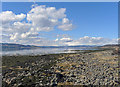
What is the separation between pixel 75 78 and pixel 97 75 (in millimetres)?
4706

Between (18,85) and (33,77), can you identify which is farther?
(33,77)

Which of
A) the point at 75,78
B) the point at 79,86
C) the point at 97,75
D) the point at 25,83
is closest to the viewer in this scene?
the point at 79,86

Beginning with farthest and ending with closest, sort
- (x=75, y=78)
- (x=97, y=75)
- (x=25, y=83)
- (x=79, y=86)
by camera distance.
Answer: (x=97, y=75) < (x=75, y=78) < (x=25, y=83) < (x=79, y=86)

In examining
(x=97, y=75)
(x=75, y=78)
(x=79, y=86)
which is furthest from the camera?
(x=97, y=75)

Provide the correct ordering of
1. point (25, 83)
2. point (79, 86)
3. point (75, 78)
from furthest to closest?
point (75, 78) → point (25, 83) → point (79, 86)

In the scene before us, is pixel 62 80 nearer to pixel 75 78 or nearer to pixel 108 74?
pixel 75 78

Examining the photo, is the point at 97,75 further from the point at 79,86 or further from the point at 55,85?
the point at 55,85

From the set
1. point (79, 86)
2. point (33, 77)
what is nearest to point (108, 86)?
point (79, 86)

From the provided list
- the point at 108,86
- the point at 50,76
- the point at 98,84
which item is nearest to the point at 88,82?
the point at 98,84

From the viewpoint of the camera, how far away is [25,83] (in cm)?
2098

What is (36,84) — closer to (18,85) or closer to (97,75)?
(18,85)

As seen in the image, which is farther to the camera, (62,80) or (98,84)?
(62,80)

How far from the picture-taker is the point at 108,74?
81.1 feet

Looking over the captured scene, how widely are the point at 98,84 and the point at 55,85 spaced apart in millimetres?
6960
